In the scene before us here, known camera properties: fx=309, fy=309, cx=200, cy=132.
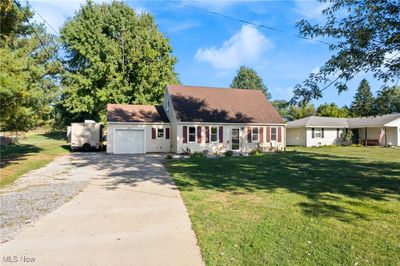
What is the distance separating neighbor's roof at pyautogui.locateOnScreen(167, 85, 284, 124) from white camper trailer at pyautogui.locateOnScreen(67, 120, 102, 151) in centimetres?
704

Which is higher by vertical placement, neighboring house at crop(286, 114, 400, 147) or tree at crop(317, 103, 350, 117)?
tree at crop(317, 103, 350, 117)

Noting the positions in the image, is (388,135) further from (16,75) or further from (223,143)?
(16,75)

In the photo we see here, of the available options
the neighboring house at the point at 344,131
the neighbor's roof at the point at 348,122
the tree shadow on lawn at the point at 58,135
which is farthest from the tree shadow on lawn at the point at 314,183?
the tree shadow on lawn at the point at 58,135

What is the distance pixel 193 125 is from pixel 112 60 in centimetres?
1461

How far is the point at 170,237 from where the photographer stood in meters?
5.07

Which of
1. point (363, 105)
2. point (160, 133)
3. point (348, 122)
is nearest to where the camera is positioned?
point (363, 105)

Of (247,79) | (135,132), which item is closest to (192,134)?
(135,132)

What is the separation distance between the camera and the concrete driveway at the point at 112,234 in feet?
14.0

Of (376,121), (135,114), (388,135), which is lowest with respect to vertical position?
(388,135)

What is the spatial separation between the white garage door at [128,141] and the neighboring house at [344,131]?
59.4 feet

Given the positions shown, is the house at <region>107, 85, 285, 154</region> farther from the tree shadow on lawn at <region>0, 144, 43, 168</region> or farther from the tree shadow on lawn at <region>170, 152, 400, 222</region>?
the tree shadow on lawn at <region>170, 152, 400, 222</region>

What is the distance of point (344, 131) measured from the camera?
3512 centimetres

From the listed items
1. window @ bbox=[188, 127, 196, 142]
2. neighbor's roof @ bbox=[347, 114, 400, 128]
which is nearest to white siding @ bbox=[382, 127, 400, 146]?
neighbor's roof @ bbox=[347, 114, 400, 128]

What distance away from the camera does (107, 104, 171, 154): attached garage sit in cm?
2317
